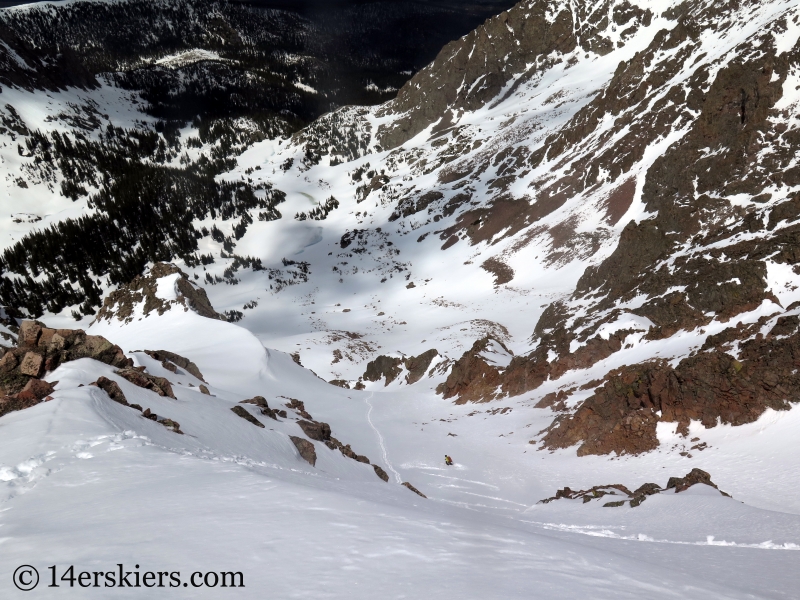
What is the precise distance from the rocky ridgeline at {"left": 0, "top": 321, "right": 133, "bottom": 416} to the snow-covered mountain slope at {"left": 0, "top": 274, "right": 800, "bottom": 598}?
525 mm

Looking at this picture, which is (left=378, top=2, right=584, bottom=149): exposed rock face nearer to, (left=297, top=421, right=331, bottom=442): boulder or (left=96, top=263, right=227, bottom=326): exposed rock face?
(left=96, top=263, right=227, bottom=326): exposed rock face

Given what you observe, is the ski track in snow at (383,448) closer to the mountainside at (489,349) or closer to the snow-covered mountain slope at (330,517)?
the mountainside at (489,349)

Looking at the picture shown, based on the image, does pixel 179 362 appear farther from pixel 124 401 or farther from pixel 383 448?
pixel 124 401

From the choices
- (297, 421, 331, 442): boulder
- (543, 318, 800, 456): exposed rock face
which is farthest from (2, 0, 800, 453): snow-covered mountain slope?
(297, 421, 331, 442): boulder

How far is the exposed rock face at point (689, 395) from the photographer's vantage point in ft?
55.9

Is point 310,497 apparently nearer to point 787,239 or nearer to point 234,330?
point 787,239

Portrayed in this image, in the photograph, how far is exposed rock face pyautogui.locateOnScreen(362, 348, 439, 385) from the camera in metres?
45.8

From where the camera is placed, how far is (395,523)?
6.56 m

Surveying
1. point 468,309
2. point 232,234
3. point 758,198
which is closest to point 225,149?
point 232,234

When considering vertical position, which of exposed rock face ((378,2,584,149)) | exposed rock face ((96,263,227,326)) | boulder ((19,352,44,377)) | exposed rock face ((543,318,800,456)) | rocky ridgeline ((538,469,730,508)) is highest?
exposed rock face ((378,2,584,149))

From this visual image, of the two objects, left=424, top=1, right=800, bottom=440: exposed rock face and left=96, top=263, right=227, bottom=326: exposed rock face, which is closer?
left=424, top=1, right=800, bottom=440: exposed rock face

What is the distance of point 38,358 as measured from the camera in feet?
45.5

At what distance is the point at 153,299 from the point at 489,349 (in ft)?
95.0

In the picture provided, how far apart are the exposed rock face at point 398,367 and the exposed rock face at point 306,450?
2966 centimetres
